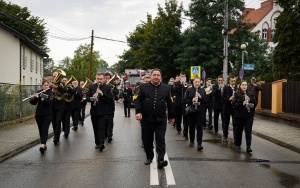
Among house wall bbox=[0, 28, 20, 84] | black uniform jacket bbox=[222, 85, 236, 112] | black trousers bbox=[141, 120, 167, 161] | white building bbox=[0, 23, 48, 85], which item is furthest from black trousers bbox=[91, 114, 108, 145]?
house wall bbox=[0, 28, 20, 84]

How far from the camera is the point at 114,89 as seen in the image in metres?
11.7

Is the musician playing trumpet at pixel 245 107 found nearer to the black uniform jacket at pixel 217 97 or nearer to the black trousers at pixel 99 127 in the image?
the black uniform jacket at pixel 217 97

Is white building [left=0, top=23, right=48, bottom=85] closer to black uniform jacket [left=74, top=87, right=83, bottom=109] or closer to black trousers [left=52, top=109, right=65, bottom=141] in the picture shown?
black uniform jacket [left=74, top=87, right=83, bottom=109]

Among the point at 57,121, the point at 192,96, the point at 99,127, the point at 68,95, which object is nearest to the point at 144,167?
the point at 99,127

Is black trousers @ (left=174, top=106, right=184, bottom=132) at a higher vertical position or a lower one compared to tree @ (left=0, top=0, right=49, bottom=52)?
lower

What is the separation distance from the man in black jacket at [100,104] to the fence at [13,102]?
24.7 ft

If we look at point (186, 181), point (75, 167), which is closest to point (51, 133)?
point (75, 167)

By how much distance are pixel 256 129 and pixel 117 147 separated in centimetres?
697

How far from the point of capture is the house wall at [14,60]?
3194 cm

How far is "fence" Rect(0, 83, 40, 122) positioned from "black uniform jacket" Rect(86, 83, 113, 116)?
296 inches

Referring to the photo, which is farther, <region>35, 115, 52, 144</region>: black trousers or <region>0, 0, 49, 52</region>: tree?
<region>0, 0, 49, 52</region>: tree

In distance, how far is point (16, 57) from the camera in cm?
3481

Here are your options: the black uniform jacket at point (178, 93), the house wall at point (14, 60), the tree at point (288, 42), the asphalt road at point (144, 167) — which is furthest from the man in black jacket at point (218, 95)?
the house wall at point (14, 60)

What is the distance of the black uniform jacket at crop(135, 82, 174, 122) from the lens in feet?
27.8
